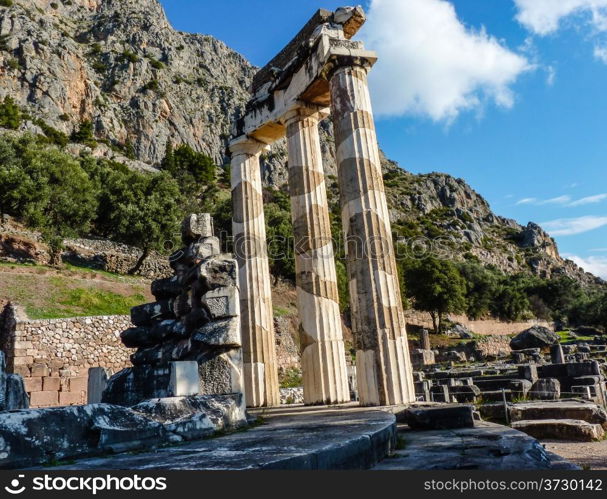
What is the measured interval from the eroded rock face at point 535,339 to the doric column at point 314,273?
100 feet

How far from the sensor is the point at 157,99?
90188 mm

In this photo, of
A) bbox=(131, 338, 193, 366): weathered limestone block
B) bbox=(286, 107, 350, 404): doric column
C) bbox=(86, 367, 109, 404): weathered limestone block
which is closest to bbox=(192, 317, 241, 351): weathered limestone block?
bbox=(131, 338, 193, 366): weathered limestone block

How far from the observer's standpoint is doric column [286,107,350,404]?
34.6 feet

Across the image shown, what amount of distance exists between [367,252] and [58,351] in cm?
1808

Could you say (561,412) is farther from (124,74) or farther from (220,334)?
(124,74)

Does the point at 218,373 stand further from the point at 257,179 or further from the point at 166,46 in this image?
the point at 166,46

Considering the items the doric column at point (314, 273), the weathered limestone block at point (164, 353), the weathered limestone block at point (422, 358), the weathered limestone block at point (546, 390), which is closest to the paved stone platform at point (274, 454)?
the weathered limestone block at point (164, 353)

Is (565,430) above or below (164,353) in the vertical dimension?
below

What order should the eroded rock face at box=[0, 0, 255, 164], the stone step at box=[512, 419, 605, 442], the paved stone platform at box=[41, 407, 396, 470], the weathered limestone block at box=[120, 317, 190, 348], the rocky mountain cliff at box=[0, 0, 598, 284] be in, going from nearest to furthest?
1. the paved stone platform at box=[41, 407, 396, 470]
2. the weathered limestone block at box=[120, 317, 190, 348]
3. the stone step at box=[512, 419, 605, 442]
4. the eroded rock face at box=[0, 0, 255, 164]
5. the rocky mountain cliff at box=[0, 0, 598, 284]

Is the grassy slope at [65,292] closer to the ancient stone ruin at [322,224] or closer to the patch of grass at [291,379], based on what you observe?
the patch of grass at [291,379]

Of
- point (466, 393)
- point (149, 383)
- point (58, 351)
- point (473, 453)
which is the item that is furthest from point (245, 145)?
point (58, 351)

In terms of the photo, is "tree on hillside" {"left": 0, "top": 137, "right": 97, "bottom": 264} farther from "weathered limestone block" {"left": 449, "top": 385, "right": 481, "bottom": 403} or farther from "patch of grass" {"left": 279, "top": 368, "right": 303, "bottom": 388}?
"weathered limestone block" {"left": 449, "top": 385, "right": 481, "bottom": 403}

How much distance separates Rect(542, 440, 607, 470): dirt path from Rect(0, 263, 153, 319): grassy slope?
2232 centimetres

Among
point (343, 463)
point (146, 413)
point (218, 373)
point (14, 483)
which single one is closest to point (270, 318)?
point (218, 373)
